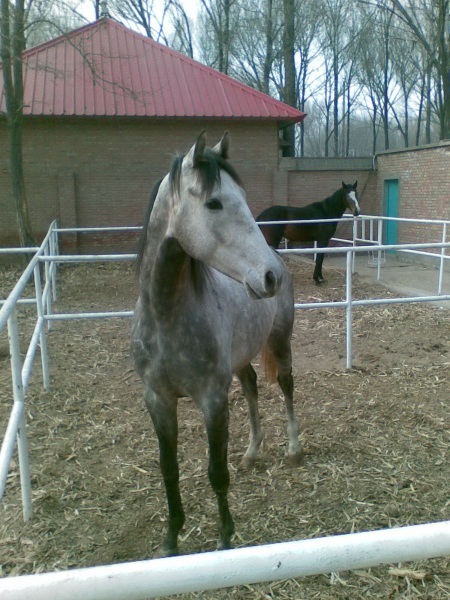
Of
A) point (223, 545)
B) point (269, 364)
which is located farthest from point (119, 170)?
point (223, 545)

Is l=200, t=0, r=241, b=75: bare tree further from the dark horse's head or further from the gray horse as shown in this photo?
the gray horse

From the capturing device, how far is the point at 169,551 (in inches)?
101

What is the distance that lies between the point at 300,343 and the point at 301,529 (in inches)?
133

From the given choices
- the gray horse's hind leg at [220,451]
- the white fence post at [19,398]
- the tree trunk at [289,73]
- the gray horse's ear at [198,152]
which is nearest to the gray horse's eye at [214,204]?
the gray horse's ear at [198,152]

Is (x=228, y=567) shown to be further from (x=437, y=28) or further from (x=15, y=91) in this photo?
(x=437, y=28)

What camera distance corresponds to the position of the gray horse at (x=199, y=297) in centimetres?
196

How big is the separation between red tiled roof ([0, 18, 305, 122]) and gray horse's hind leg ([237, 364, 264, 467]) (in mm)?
11014

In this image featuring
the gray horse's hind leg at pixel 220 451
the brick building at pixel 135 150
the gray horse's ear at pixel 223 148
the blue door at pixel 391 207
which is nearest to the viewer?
the gray horse's ear at pixel 223 148

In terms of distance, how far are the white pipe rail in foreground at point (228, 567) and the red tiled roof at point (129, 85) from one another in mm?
13331

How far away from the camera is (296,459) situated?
347cm

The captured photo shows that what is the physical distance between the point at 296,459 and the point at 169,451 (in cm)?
120

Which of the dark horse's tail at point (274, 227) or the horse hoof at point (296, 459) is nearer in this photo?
the horse hoof at point (296, 459)

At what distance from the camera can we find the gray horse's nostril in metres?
1.86

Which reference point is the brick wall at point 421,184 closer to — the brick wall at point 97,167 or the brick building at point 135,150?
the brick building at point 135,150
